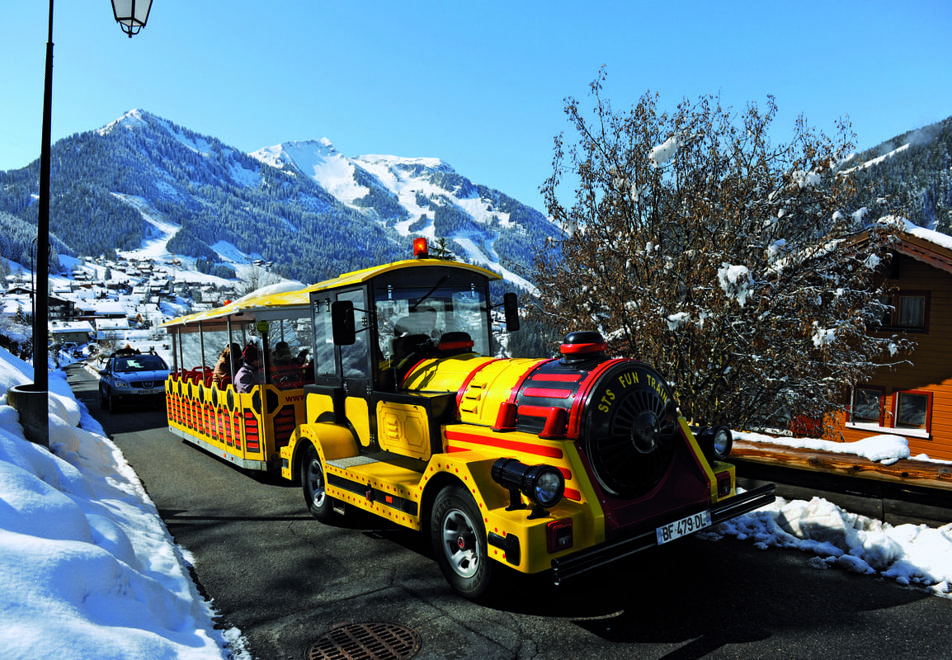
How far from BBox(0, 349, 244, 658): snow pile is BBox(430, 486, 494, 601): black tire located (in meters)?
1.51

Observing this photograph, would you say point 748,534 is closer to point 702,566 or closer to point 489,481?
point 702,566

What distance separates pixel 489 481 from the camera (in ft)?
13.7

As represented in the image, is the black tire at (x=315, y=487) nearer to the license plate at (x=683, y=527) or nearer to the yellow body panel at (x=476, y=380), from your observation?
the yellow body panel at (x=476, y=380)

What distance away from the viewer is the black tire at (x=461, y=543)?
13.3 ft

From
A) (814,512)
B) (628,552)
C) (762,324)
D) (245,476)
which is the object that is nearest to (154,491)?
(245,476)

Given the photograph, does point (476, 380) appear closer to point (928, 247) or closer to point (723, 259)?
point (723, 259)

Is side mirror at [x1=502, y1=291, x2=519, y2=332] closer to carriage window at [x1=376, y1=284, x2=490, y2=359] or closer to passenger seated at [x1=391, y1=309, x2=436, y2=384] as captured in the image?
carriage window at [x1=376, y1=284, x2=490, y2=359]

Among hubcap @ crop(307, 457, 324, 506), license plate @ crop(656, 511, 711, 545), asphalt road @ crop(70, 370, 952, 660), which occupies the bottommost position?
asphalt road @ crop(70, 370, 952, 660)

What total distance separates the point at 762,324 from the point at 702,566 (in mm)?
6308

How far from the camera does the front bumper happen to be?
3.53m

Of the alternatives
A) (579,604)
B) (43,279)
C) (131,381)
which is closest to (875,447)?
(579,604)

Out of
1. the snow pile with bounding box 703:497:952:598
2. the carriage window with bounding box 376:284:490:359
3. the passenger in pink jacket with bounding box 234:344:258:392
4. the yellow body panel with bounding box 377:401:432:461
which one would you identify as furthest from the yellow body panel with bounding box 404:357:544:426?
the passenger in pink jacket with bounding box 234:344:258:392

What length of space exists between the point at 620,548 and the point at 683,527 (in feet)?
2.28

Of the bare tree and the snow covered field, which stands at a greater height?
the bare tree
